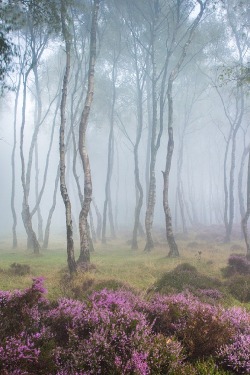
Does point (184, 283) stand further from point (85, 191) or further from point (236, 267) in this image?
point (85, 191)

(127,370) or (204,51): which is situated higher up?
(204,51)

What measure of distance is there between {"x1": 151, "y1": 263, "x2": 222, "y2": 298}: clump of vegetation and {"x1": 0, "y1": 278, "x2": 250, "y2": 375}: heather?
3406 millimetres

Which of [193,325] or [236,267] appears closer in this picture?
[193,325]

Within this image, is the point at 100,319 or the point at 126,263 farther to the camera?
the point at 126,263

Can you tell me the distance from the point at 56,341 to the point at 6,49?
29.6 feet

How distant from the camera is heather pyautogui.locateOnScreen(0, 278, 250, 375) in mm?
4328

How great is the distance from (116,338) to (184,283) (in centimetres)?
596

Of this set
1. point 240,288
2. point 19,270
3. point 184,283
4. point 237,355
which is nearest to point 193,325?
point 237,355

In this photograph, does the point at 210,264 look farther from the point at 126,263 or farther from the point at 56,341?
the point at 56,341

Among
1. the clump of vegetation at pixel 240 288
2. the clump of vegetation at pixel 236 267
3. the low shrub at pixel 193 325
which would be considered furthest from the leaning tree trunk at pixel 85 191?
the low shrub at pixel 193 325

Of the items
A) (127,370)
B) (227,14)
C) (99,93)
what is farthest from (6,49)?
(99,93)

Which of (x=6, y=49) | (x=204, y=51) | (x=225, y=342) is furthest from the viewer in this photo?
(x=204, y=51)

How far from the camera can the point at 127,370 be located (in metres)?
4.25

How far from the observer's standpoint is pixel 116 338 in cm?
492
